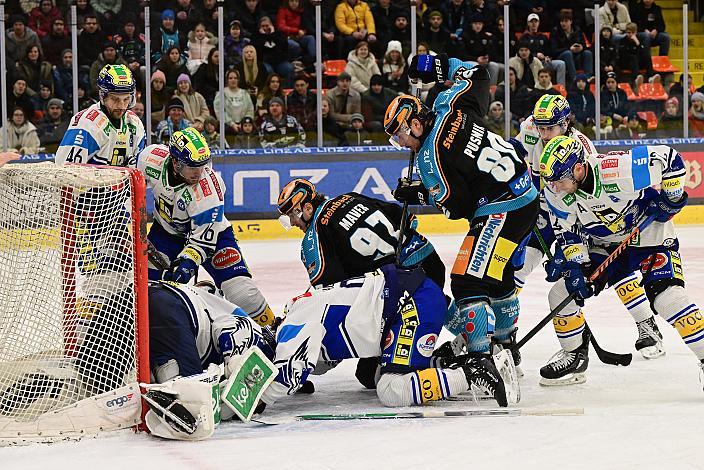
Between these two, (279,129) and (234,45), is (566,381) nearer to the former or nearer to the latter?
(279,129)

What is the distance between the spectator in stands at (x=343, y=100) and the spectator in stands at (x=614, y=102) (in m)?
2.04

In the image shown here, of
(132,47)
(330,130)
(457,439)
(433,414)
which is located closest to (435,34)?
(330,130)

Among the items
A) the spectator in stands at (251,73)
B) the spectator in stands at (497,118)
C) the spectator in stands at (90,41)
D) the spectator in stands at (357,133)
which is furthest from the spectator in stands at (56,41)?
the spectator in stands at (497,118)

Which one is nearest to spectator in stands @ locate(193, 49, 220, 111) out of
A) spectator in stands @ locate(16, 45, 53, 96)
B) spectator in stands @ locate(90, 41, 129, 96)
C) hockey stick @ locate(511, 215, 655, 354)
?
spectator in stands @ locate(90, 41, 129, 96)

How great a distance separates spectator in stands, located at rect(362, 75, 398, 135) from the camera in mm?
9812

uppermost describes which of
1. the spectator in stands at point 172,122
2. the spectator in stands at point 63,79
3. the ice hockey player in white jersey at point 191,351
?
the spectator in stands at point 63,79

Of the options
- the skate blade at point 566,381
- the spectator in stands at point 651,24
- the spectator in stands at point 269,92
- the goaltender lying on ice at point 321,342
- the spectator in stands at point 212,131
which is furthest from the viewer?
the spectator in stands at point 651,24

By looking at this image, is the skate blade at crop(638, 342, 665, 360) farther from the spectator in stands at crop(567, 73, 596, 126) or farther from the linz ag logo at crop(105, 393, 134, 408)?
the spectator in stands at crop(567, 73, 596, 126)

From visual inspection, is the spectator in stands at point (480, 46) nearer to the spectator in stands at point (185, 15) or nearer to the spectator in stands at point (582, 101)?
the spectator in stands at point (582, 101)

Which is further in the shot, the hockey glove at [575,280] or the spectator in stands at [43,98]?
the spectator in stands at [43,98]

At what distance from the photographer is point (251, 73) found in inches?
383

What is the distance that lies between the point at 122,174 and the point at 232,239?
1.39 metres

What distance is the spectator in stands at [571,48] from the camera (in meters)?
9.95

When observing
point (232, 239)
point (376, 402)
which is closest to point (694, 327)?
point (376, 402)
